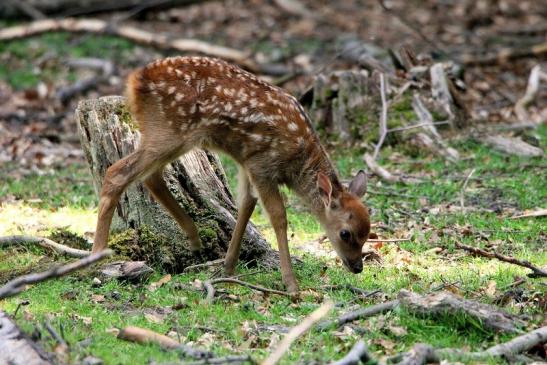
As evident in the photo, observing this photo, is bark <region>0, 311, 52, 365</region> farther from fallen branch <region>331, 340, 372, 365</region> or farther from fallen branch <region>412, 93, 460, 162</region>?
fallen branch <region>412, 93, 460, 162</region>

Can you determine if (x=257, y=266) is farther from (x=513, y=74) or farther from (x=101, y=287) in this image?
(x=513, y=74)

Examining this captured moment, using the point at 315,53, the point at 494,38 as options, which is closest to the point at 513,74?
the point at 494,38

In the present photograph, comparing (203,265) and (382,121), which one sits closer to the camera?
(203,265)

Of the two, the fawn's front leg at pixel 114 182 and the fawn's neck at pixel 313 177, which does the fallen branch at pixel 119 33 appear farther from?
the fawn's front leg at pixel 114 182

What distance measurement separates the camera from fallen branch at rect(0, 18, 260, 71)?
15.6 metres

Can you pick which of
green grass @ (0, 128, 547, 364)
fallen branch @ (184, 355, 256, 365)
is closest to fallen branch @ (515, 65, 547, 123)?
green grass @ (0, 128, 547, 364)

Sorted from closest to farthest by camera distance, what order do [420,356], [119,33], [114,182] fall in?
[420,356] → [114,182] → [119,33]

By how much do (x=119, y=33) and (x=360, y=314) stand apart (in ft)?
37.9

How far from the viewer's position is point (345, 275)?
23.3 ft

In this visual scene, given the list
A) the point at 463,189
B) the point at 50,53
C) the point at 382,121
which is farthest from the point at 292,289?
the point at 50,53

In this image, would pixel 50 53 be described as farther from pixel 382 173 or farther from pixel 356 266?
pixel 356 266

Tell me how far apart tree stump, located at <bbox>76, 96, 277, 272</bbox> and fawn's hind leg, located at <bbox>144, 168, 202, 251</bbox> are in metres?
0.13

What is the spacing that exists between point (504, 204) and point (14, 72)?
31.9 feet

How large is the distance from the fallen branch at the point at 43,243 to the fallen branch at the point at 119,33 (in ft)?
28.0
